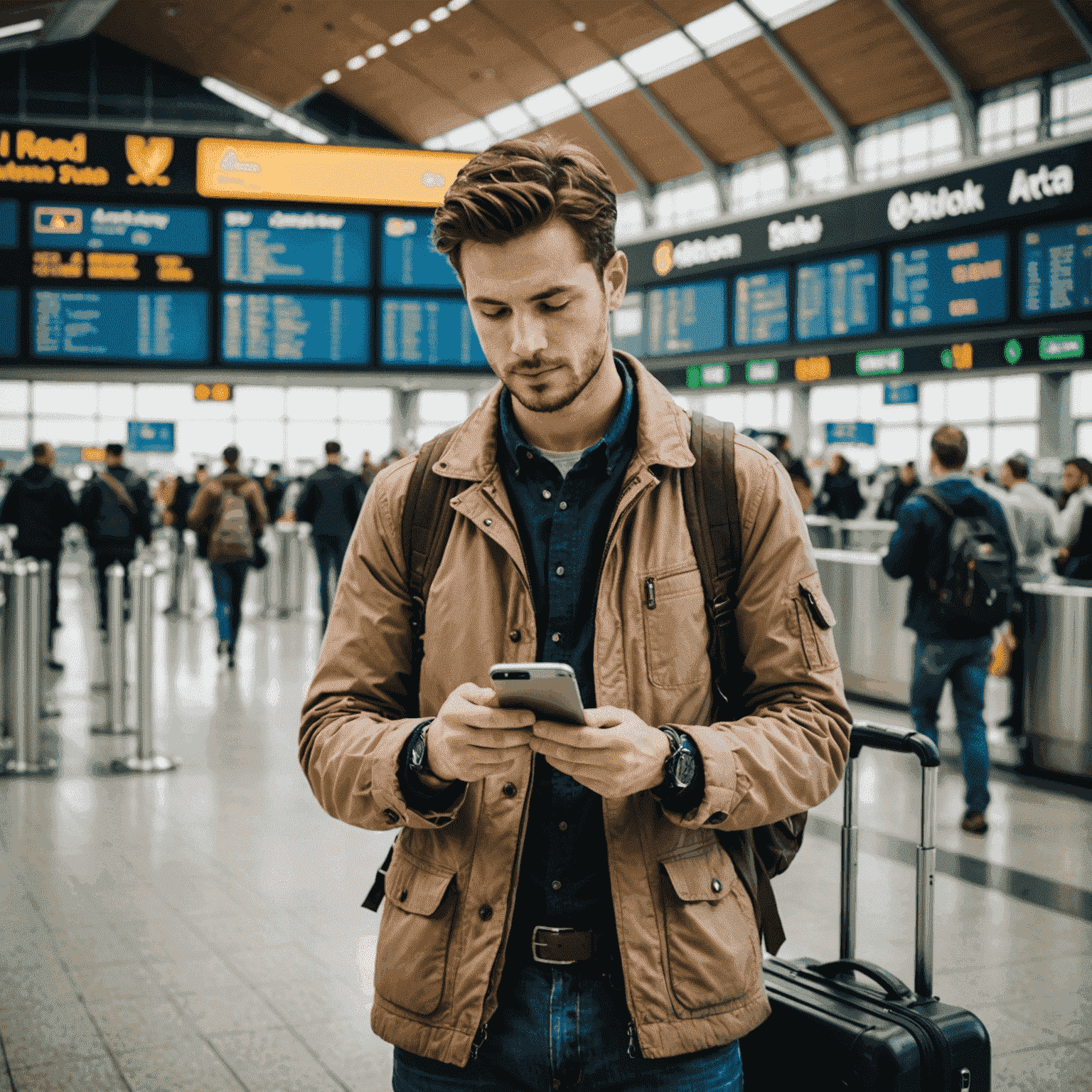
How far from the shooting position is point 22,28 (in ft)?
48.0

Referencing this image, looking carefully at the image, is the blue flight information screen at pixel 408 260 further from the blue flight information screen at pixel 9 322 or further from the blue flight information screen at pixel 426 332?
the blue flight information screen at pixel 9 322

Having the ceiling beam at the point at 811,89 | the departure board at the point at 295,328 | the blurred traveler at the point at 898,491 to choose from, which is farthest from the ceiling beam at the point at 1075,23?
the departure board at the point at 295,328

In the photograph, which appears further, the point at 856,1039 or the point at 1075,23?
the point at 1075,23

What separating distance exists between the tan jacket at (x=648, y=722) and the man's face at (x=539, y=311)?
14cm

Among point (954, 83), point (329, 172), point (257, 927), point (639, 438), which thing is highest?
point (954, 83)

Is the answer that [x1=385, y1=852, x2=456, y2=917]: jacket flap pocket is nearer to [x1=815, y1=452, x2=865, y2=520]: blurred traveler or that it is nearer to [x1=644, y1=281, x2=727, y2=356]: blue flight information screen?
[x1=644, y1=281, x2=727, y2=356]: blue flight information screen

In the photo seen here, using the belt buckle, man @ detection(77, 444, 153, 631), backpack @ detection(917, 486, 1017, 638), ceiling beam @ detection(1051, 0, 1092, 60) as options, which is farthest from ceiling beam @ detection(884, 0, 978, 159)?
the belt buckle

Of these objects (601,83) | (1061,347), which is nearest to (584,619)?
(1061,347)

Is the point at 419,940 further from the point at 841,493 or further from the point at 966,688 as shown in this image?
the point at 841,493

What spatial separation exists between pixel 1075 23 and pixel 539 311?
15.9 metres

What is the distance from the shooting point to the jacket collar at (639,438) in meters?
1.59

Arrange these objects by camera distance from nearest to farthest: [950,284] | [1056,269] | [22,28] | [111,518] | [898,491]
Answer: [111,518] < [1056,269] < [950,284] < [898,491] < [22,28]

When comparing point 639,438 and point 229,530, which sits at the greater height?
point 639,438

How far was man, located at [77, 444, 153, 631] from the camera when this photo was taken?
10.6 meters
